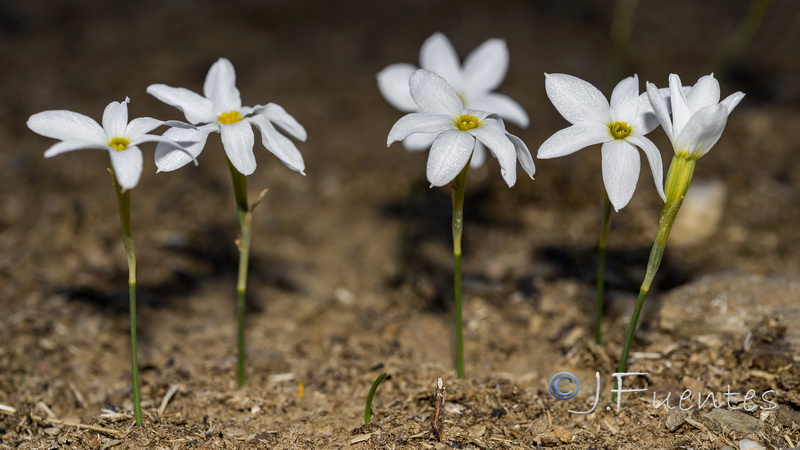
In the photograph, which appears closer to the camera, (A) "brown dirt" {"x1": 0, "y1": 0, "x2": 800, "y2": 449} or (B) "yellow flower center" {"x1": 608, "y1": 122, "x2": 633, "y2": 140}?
(B) "yellow flower center" {"x1": 608, "y1": 122, "x2": 633, "y2": 140}

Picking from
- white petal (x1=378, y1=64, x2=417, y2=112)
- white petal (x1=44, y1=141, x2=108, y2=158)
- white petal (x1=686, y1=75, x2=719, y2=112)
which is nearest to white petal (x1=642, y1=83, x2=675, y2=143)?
white petal (x1=686, y1=75, x2=719, y2=112)

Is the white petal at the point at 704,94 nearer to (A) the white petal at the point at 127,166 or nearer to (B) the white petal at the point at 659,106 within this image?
(B) the white petal at the point at 659,106

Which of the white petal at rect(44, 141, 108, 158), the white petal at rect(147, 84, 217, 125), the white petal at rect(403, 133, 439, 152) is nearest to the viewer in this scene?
the white petal at rect(44, 141, 108, 158)

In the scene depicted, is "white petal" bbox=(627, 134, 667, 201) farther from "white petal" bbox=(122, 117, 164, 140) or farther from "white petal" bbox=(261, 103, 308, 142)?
"white petal" bbox=(122, 117, 164, 140)

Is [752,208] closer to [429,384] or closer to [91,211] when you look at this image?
[429,384]

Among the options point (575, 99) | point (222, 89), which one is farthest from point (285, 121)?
point (575, 99)

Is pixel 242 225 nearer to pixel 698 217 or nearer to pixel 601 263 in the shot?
pixel 601 263

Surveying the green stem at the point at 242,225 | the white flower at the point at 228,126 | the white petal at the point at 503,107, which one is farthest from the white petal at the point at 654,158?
the green stem at the point at 242,225
